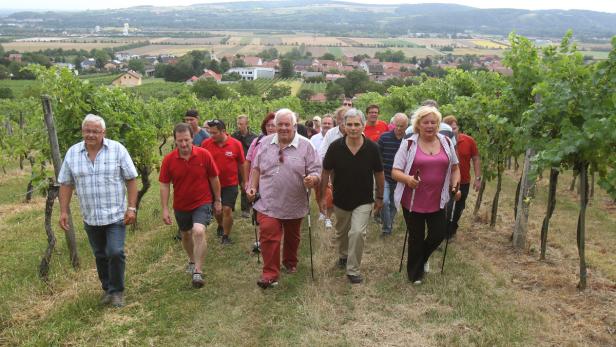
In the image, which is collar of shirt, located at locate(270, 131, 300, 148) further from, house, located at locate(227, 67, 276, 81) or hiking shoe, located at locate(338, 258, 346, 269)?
house, located at locate(227, 67, 276, 81)

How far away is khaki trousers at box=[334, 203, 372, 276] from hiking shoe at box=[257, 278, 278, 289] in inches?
33.8

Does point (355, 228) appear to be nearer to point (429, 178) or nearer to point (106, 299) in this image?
point (429, 178)

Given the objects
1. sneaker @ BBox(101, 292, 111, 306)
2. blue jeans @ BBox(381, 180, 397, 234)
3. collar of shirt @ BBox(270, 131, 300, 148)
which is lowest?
sneaker @ BBox(101, 292, 111, 306)

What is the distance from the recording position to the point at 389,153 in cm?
720

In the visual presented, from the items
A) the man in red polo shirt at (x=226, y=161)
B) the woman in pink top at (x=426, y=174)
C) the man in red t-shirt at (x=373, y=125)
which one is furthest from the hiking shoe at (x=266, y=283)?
the man in red t-shirt at (x=373, y=125)

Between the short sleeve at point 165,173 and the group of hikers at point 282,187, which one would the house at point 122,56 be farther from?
the group of hikers at point 282,187

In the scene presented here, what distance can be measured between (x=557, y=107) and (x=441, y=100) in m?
11.4

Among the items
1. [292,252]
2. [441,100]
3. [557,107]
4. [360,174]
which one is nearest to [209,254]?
[292,252]

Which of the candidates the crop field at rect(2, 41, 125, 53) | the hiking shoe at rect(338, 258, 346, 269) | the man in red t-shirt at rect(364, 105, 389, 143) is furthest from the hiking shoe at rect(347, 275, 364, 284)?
the crop field at rect(2, 41, 125, 53)

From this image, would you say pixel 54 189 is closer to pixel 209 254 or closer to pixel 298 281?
pixel 209 254

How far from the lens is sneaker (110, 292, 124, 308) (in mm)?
5059

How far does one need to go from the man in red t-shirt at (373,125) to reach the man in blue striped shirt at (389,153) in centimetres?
95

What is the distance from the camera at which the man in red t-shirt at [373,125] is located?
8.17 meters

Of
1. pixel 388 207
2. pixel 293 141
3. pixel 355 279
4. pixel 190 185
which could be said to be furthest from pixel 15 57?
pixel 355 279
